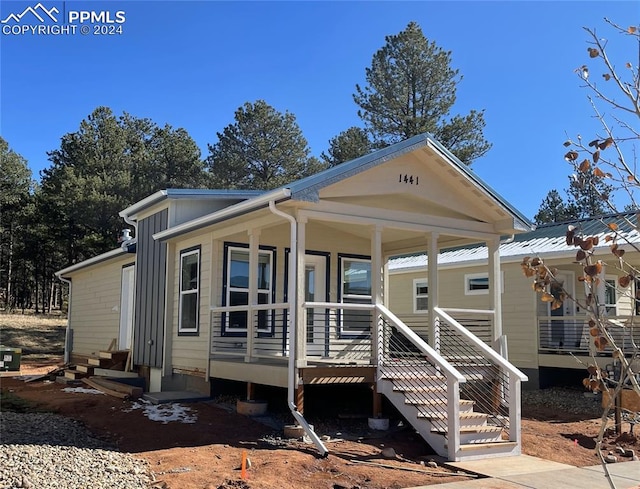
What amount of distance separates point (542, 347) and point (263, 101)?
73.3ft

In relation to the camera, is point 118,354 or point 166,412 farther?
point 118,354

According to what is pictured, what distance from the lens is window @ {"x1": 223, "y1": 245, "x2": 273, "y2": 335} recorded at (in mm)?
11992

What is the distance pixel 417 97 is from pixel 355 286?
1866 cm

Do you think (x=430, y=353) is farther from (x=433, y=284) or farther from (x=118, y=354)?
(x=118, y=354)

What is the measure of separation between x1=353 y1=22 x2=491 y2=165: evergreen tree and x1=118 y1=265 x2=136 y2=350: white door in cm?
1710

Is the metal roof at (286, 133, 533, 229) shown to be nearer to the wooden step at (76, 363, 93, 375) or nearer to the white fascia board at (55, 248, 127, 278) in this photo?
the white fascia board at (55, 248, 127, 278)

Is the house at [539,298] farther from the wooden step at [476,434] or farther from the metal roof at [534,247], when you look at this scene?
the wooden step at [476,434]

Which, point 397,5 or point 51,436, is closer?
point 51,436

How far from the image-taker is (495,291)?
11203mm

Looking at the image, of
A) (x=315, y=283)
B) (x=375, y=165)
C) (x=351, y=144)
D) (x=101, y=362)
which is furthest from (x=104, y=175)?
(x=375, y=165)

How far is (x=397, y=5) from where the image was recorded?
34.1ft

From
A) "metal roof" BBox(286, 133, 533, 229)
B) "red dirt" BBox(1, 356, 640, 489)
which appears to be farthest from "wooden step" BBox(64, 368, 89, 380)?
"metal roof" BBox(286, 133, 533, 229)

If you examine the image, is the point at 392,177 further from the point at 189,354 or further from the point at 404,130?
the point at 404,130

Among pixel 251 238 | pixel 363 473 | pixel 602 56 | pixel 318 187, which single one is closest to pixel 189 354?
pixel 251 238
